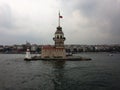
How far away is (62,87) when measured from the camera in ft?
74.2

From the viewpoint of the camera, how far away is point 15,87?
22562mm

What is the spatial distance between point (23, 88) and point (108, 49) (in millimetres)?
180486

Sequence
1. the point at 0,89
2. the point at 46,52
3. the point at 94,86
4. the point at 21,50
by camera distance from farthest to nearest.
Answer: the point at 21,50, the point at 46,52, the point at 94,86, the point at 0,89

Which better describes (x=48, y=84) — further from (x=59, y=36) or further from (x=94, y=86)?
(x=59, y=36)

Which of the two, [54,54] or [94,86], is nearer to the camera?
[94,86]

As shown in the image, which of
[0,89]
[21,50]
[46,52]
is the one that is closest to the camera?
[0,89]

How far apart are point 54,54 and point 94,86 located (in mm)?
48091

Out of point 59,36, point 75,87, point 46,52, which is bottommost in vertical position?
point 75,87

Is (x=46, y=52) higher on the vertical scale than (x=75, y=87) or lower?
higher

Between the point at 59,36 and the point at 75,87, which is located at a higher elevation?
the point at 59,36

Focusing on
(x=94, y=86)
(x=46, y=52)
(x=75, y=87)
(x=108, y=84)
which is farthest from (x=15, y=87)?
(x=46, y=52)

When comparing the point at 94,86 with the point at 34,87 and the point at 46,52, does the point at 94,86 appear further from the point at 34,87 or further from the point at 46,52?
the point at 46,52

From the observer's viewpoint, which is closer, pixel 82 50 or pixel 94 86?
pixel 94 86

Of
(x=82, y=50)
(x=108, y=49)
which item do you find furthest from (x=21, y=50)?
(x=108, y=49)
